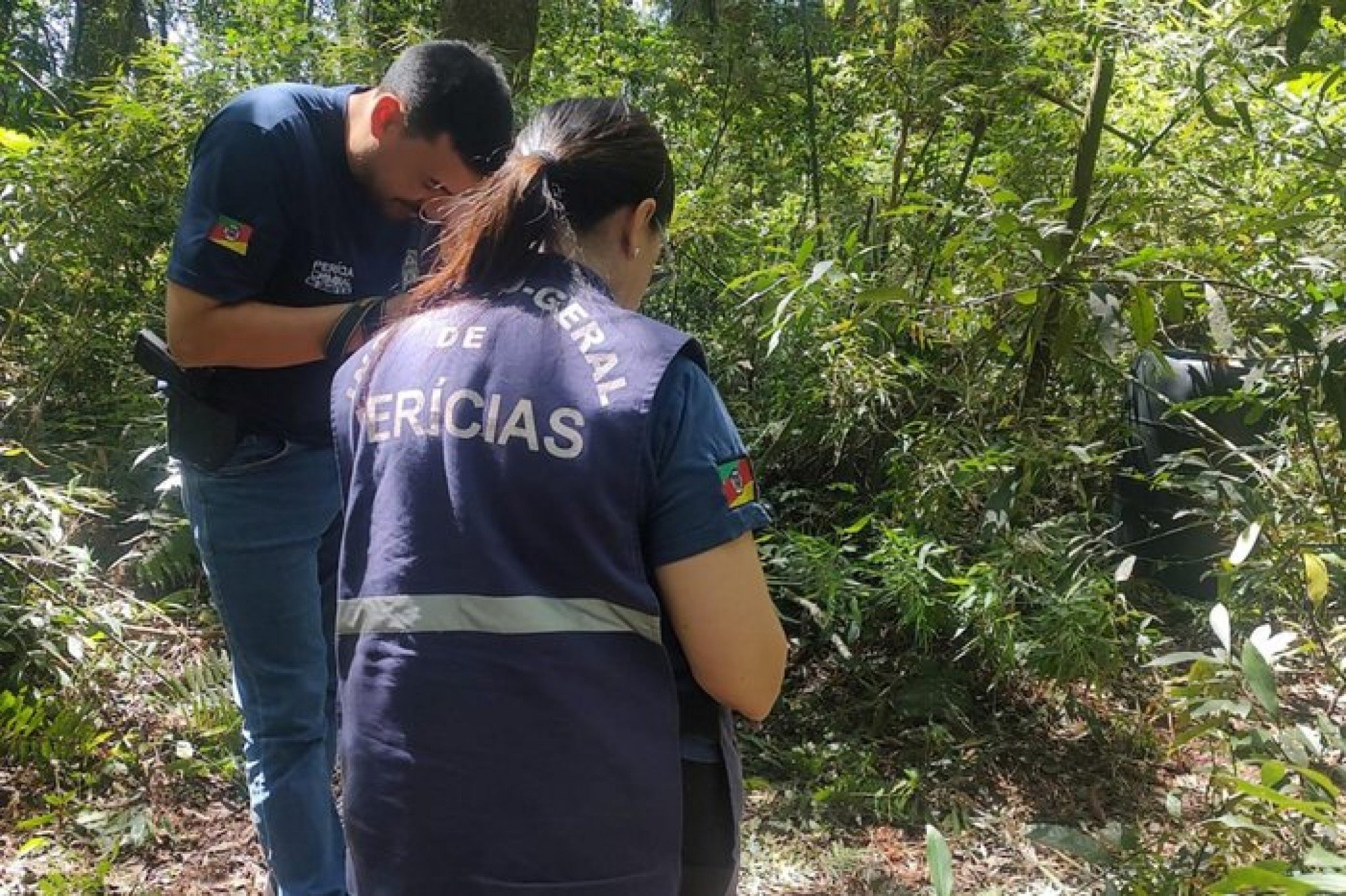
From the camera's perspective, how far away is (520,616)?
111 centimetres

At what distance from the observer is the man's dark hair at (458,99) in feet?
6.02

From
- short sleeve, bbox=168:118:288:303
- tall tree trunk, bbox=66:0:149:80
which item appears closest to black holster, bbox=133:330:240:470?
short sleeve, bbox=168:118:288:303

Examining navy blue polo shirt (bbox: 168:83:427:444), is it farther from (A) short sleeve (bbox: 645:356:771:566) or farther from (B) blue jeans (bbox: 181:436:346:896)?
(A) short sleeve (bbox: 645:356:771:566)

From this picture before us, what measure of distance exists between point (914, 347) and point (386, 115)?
197 cm

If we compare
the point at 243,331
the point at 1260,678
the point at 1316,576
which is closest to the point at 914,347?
the point at 1316,576

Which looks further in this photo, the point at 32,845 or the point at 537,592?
the point at 32,845

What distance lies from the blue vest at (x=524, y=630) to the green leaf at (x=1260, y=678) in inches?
32.9

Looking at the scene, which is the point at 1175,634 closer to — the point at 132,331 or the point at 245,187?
the point at 245,187

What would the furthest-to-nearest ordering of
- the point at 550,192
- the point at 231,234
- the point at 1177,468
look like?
the point at 1177,468, the point at 231,234, the point at 550,192

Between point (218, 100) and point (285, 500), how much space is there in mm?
2185

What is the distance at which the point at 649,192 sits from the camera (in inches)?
51.5

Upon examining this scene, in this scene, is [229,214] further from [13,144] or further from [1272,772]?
[13,144]

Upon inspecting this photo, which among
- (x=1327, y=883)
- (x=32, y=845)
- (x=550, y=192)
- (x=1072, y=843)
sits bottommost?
(x=32, y=845)

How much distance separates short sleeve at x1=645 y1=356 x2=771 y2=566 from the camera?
1125 millimetres
